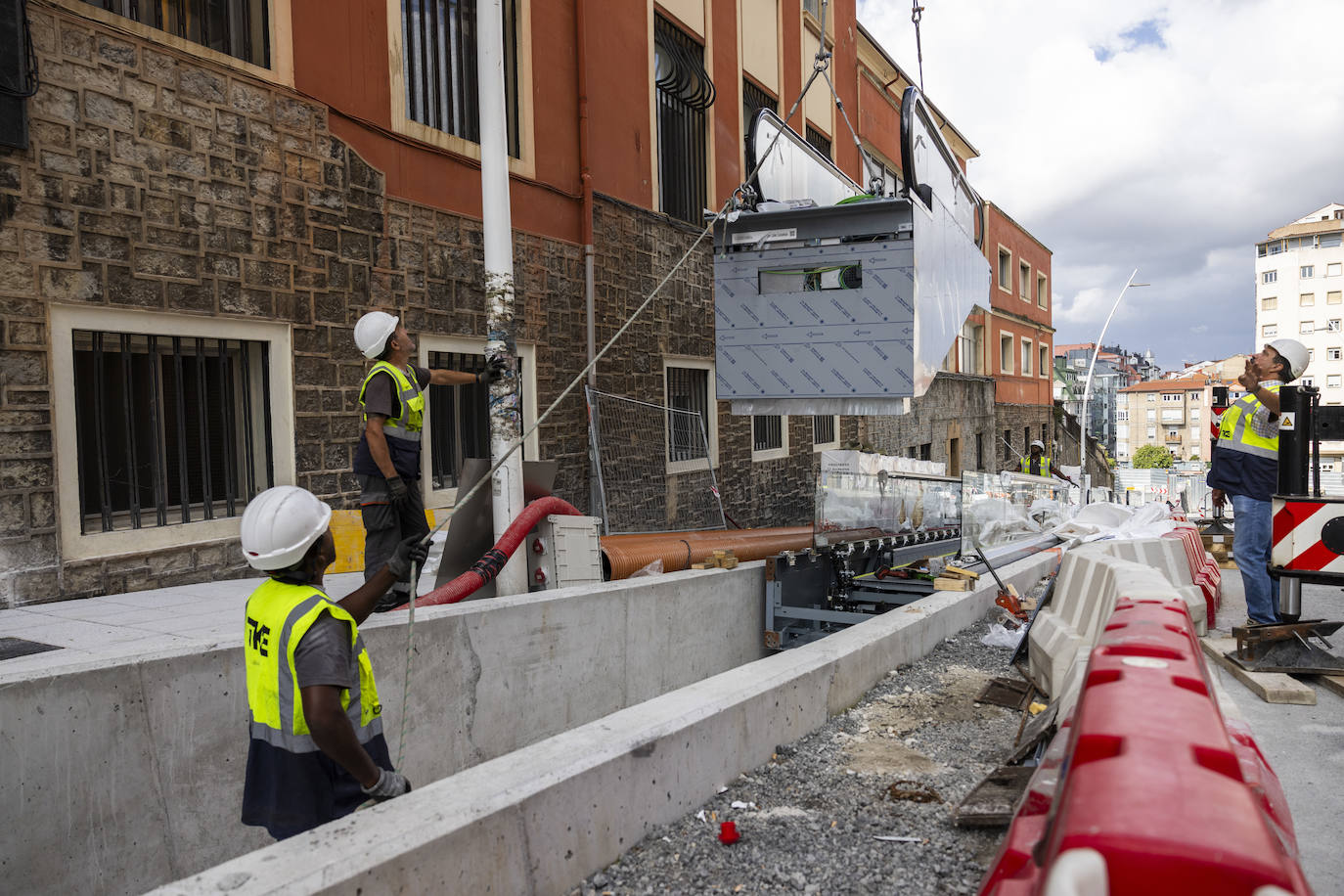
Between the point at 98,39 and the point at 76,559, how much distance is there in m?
3.42

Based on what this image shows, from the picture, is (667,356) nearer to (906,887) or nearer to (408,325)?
(408,325)

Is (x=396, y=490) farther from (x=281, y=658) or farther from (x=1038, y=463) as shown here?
(x=1038, y=463)

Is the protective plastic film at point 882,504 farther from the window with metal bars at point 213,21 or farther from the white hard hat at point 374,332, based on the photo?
the window with metal bars at point 213,21

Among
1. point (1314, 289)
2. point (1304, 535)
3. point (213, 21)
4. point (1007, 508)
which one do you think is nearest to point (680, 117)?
point (1007, 508)

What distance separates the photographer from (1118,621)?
2.96 m

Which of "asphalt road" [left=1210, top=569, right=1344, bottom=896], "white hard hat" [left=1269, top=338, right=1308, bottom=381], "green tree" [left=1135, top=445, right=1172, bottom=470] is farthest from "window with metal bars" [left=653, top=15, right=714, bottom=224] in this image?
"green tree" [left=1135, top=445, right=1172, bottom=470]

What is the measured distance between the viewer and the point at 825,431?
18141 mm

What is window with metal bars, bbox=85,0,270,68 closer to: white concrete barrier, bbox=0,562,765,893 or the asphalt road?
white concrete barrier, bbox=0,562,765,893

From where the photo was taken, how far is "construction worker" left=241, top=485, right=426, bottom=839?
259cm

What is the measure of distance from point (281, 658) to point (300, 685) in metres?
0.13

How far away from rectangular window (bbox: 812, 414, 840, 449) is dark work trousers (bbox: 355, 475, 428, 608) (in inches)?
487

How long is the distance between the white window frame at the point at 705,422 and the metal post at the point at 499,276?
5.28 metres

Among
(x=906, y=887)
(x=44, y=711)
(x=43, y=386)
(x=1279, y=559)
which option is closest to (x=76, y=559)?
(x=43, y=386)

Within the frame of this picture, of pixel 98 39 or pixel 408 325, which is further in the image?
pixel 408 325
